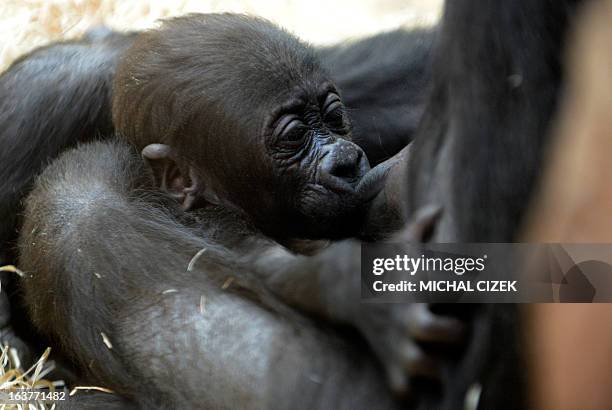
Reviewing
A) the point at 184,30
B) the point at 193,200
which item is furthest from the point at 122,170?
the point at 184,30

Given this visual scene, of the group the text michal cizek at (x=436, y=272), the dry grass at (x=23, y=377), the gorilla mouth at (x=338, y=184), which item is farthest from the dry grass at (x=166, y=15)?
the text michal cizek at (x=436, y=272)

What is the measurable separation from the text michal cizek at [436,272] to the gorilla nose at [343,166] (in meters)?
0.73

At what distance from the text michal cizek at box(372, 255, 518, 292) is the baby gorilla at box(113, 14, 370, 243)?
72 cm

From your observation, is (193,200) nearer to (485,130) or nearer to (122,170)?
(122,170)

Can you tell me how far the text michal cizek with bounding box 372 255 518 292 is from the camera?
1.36 m

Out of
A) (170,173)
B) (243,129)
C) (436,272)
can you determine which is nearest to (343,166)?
(243,129)

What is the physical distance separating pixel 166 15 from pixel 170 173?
1539 mm

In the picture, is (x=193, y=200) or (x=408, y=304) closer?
(x=408, y=304)

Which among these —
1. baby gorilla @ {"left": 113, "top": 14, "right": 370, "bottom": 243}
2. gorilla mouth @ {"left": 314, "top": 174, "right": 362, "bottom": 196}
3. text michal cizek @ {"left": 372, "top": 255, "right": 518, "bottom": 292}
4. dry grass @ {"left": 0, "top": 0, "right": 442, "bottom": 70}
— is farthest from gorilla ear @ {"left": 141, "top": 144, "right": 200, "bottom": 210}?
dry grass @ {"left": 0, "top": 0, "right": 442, "bottom": 70}

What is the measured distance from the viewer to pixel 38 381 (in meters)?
2.13

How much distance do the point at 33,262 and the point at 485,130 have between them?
1111 millimetres

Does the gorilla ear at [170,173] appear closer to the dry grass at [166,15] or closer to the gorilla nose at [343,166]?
the gorilla nose at [343,166]

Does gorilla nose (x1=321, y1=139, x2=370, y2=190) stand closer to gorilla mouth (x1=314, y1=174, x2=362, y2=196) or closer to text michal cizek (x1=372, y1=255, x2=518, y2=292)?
gorilla mouth (x1=314, y1=174, x2=362, y2=196)

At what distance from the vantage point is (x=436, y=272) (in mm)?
1378
